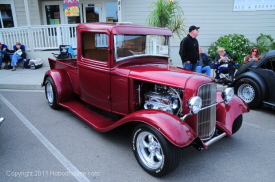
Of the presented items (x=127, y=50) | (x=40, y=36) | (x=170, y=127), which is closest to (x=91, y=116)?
(x=127, y=50)

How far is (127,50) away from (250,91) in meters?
3.41

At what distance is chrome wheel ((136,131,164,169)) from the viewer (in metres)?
2.84

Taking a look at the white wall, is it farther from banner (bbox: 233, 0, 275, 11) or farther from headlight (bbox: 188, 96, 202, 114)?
headlight (bbox: 188, 96, 202, 114)

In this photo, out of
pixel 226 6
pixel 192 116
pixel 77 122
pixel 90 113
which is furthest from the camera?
pixel 226 6

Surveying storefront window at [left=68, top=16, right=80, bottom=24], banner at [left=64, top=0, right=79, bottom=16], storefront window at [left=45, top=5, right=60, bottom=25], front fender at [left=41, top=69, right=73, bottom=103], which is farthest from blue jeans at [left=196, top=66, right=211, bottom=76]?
storefront window at [left=45, top=5, right=60, bottom=25]

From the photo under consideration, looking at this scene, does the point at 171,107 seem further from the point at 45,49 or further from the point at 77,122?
the point at 45,49

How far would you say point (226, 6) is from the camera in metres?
10.3

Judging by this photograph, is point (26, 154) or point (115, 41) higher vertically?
point (115, 41)

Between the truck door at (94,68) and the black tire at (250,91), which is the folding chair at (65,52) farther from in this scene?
the black tire at (250,91)

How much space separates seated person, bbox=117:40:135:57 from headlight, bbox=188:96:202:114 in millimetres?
1442

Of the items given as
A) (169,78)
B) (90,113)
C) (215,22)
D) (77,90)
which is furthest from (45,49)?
(169,78)

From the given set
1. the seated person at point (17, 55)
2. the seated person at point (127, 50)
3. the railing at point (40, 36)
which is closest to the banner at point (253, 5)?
the railing at point (40, 36)

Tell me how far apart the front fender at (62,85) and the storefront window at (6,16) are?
343 inches

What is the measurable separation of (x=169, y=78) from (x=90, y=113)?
6.11 ft
